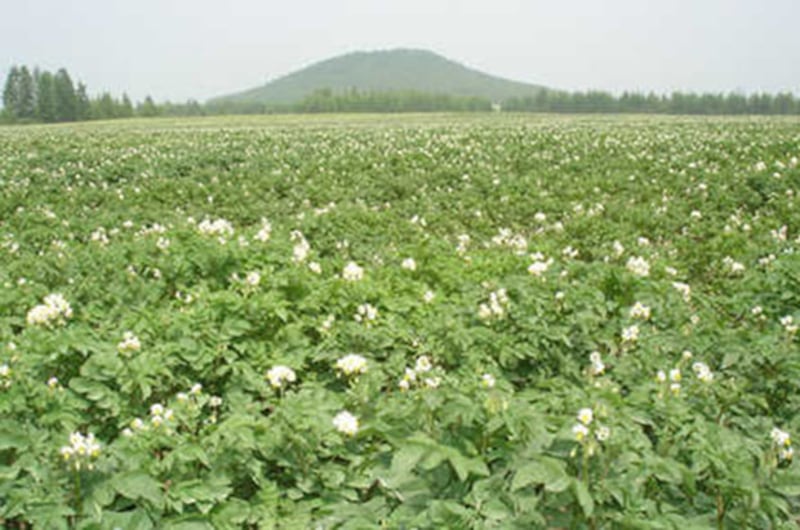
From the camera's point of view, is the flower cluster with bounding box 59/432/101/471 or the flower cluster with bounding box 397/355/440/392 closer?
the flower cluster with bounding box 59/432/101/471

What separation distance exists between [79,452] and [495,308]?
2990 millimetres

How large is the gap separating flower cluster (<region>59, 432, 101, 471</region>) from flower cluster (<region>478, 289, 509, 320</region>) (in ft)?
9.42

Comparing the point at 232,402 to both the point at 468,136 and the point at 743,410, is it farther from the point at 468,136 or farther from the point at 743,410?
the point at 468,136

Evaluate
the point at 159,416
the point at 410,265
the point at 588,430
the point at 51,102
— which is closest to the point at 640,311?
the point at 410,265

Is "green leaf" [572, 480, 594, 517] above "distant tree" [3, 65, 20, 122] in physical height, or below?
below

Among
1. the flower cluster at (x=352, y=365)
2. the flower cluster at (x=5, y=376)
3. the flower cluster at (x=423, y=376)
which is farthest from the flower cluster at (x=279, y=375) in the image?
the flower cluster at (x=5, y=376)

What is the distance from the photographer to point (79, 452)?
2.71m

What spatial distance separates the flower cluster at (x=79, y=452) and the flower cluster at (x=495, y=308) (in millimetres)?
2873

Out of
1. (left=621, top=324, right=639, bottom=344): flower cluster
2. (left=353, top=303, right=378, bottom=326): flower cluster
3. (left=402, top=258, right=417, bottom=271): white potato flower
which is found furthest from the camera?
(left=402, top=258, right=417, bottom=271): white potato flower

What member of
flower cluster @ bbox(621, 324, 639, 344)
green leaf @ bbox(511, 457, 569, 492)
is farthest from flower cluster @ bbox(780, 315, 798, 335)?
green leaf @ bbox(511, 457, 569, 492)

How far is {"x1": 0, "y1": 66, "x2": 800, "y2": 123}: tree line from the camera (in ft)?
318

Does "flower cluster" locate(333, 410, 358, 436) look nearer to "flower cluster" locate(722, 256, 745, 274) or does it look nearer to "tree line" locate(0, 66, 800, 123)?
"flower cluster" locate(722, 256, 745, 274)

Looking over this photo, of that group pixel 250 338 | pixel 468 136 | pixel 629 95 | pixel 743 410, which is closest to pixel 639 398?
pixel 743 410

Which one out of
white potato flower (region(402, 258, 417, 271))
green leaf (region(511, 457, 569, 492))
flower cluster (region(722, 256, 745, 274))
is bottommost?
flower cluster (region(722, 256, 745, 274))
